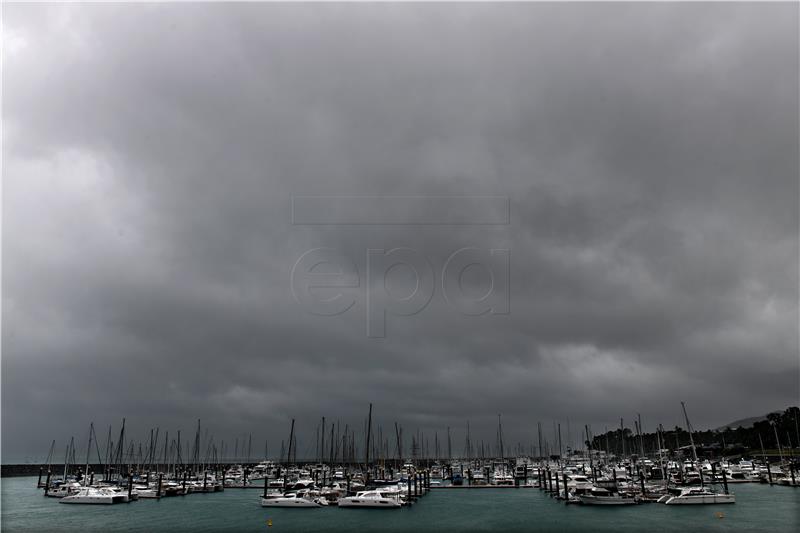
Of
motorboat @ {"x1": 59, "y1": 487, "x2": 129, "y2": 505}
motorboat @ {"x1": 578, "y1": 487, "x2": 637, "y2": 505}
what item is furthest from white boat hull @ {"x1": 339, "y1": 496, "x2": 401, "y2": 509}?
motorboat @ {"x1": 59, "y1": 487, "x2": 129, "y2": 505}

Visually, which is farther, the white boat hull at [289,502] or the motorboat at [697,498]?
the white boat hull at [289,502]

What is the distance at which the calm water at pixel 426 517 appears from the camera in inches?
2539

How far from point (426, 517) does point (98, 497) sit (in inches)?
2000

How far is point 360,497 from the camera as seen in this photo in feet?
261

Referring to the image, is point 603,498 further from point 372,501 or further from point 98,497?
point 98,497

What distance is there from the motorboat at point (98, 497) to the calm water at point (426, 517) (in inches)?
65.3

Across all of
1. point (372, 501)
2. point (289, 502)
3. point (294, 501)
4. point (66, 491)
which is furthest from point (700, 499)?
point (66, 491)

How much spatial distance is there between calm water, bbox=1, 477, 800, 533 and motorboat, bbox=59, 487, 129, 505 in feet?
5.45

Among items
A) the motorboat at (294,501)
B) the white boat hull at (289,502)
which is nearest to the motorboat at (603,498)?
the motorboat at (294,501)

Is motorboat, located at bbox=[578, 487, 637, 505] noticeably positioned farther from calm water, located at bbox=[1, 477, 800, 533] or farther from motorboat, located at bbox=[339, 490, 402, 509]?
motorboat, located at bbox=[339, 490, 402, 509]

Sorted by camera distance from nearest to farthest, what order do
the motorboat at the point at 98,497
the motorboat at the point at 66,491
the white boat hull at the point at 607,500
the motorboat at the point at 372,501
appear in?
1. the motorboat at the point at 372,501
2. the white boat hull at the point at 607,500
3. the motorboat at the point at 98,497
4. the motorboat at the point at 66,491

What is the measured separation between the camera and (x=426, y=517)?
72.2 m

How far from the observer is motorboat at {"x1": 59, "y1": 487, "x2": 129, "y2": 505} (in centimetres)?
8756

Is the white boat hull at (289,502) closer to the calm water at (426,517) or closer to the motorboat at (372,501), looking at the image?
the calm water at (426,517)
